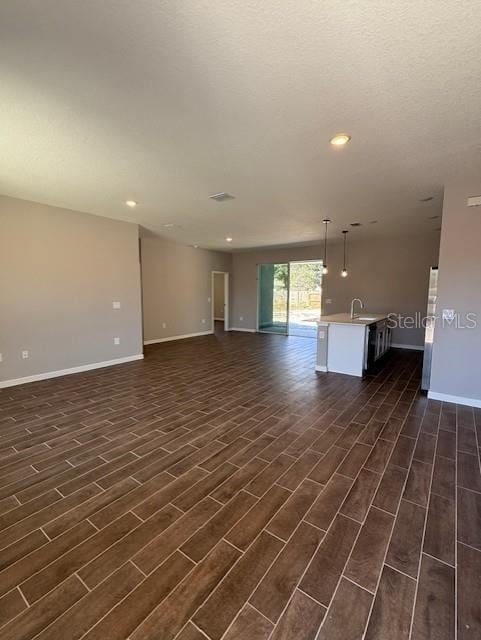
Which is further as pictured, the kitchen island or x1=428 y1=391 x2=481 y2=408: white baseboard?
the kitchen island

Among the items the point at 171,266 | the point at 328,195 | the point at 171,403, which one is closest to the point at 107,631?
the point at 171,403

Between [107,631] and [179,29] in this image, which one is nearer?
[107,631]

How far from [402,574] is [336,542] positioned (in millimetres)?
339

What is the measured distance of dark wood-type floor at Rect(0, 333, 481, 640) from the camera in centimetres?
129

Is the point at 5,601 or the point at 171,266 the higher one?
the point at 171,266

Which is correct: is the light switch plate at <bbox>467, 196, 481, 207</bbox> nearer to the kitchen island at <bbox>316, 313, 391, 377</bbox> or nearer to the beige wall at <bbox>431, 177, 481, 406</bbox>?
the beige wall at <bbox>431, 177, 481, 406</bbox>

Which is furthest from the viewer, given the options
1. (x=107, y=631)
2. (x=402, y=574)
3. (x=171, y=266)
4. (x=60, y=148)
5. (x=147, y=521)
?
(x=171, y=266)

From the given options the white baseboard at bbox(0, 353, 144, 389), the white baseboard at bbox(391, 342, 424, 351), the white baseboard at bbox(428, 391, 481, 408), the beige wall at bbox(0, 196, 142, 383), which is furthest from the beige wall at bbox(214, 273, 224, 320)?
the white baseboard at bbox(428, 391, 481, 408)

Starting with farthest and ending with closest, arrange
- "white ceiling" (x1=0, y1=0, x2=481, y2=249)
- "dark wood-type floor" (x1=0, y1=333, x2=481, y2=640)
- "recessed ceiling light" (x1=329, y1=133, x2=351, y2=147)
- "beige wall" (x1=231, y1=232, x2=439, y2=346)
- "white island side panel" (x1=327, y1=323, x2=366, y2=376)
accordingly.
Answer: "beige wall" (x1=231, y1=232, x2=439, y2=346) → "white island side panel" (x1=327, y1=323, x2=366, y2=376) → "recessed ceiling light" (x1=329, y1=133, x2=351, y2=147) → "white ceiling" (x1=0, y1=0, x2=481, y2=249) → "dark wood-type floor" (x1=0, y1=333, x2=481, y2=640)

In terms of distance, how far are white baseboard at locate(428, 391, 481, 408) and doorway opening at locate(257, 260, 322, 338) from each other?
5.10 meters

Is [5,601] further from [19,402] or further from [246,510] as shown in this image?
[19,402]

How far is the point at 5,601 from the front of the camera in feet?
4.37

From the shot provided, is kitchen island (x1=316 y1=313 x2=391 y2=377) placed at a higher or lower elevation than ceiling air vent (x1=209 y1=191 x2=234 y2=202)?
lower

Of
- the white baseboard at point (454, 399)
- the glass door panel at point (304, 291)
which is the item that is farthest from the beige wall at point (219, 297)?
the white baseboard at point (454, 399)
